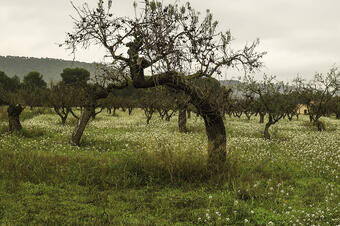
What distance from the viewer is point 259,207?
7.27 m

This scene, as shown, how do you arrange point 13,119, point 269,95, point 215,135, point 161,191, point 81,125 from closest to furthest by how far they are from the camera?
point 161,191
point 215,135
point 81,125
point 13,119
point 269,95

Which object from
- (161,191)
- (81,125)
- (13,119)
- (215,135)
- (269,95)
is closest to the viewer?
(161,191)

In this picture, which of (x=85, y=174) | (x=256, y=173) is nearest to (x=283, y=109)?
(x=256, y=173)

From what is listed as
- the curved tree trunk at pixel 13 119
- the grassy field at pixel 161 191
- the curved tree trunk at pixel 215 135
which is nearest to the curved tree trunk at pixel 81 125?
the grassy field at pixel 161 191

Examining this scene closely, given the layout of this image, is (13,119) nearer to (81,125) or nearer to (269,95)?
(81,125)

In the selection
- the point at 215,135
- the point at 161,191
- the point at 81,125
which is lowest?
the point at 161,191

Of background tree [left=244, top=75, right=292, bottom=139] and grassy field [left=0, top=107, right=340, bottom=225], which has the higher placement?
background tree [left=244, top=75, right=292, bottom=139]

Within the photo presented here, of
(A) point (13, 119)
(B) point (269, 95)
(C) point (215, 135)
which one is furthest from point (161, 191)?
(B) point (269, 95)

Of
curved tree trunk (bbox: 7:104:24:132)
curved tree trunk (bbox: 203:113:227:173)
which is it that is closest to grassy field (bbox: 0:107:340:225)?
curved tree trunk (bbox: 203:113:227:173)

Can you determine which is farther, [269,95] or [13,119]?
[269,95]

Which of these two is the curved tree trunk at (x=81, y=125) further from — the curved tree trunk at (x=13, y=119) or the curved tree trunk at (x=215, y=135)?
the curved tree trunk at (x=215, y=135)

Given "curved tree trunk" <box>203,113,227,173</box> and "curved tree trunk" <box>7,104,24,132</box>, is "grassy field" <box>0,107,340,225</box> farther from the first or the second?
"curved tree trunk" <box>7,104,24,132</box>

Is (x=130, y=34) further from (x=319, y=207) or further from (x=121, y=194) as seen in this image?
(x=319, y=207)

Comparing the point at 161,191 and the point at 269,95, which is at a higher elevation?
the point at 269,95
